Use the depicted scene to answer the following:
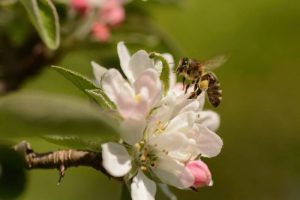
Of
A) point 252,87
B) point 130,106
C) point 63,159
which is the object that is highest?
point 130,106

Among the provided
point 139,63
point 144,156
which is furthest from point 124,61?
point 144,156

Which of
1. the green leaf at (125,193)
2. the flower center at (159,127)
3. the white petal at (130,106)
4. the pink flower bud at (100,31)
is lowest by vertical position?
the pink flower bud at (100,31)

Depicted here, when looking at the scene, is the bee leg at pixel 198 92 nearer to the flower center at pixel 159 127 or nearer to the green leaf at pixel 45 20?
the flower center at pixel 159 127

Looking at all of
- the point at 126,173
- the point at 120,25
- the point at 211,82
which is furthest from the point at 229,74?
the point at 126,173

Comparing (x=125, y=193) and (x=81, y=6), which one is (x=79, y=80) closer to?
(x=125, y=193)

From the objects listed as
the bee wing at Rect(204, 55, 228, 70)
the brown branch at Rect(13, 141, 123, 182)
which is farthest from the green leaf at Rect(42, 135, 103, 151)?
the bee wing at Rect(204, 55, 228, 70)

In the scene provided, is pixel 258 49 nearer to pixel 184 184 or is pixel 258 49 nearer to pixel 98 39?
pixel 98 39

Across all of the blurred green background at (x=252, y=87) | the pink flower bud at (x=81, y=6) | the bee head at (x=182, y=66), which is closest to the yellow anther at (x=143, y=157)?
the bee head at (x=182, y=66)

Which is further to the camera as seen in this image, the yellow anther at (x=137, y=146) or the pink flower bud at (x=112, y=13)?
the pink flower bud at (x=112, y=13)
